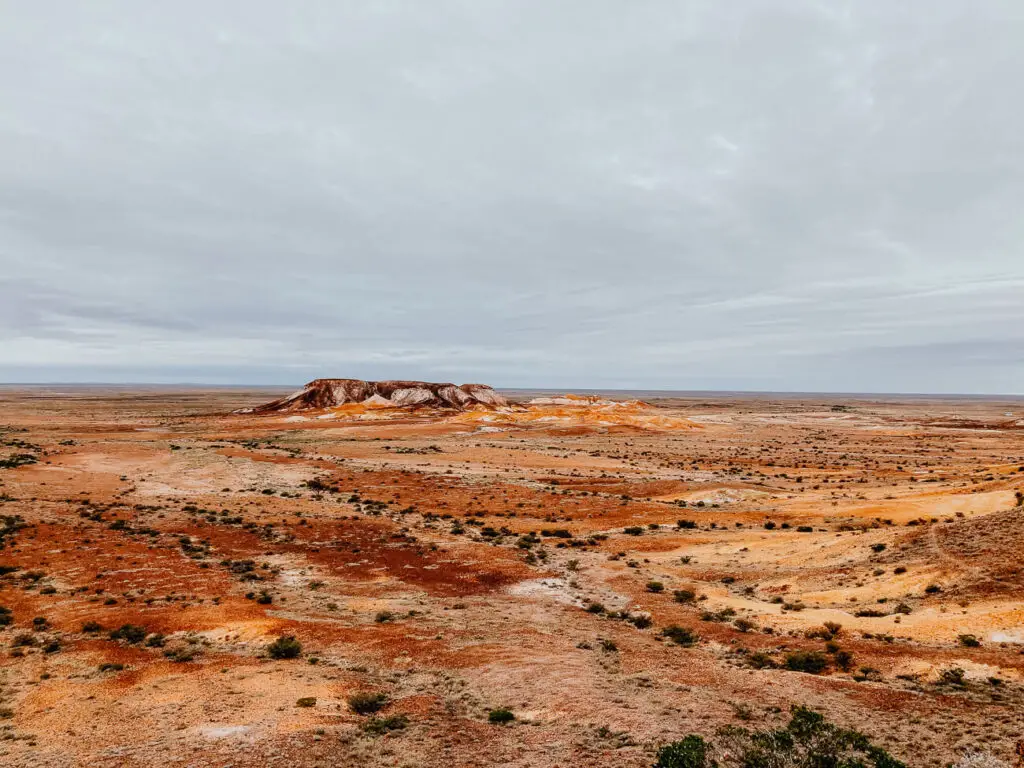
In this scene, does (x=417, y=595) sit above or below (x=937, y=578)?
below

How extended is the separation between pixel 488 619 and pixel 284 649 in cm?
630

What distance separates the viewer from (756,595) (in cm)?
2067

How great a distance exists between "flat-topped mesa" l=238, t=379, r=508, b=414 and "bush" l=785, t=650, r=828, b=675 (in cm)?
11779

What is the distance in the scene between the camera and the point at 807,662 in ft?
45.9

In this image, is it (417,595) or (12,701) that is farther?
(417,595)

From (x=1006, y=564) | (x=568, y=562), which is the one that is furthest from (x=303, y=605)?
(x=1006, y=564)

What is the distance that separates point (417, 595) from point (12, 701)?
37.6 feet

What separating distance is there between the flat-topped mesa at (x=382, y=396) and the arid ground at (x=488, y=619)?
277ft

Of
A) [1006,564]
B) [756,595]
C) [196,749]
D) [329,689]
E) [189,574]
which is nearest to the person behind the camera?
[196,749]

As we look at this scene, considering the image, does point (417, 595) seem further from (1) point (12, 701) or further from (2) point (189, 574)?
(1) point (12, 701)

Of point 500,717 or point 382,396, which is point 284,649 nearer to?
point 500,717

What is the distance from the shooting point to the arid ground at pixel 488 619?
36.0 feet

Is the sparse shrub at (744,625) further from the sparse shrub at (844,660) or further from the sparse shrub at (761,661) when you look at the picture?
the sparse shrub at (844,660)

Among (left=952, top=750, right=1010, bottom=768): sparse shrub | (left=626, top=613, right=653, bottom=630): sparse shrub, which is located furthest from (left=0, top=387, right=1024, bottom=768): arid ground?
(left=952, top=750, right=1010, bottom=768): sparse shrub
